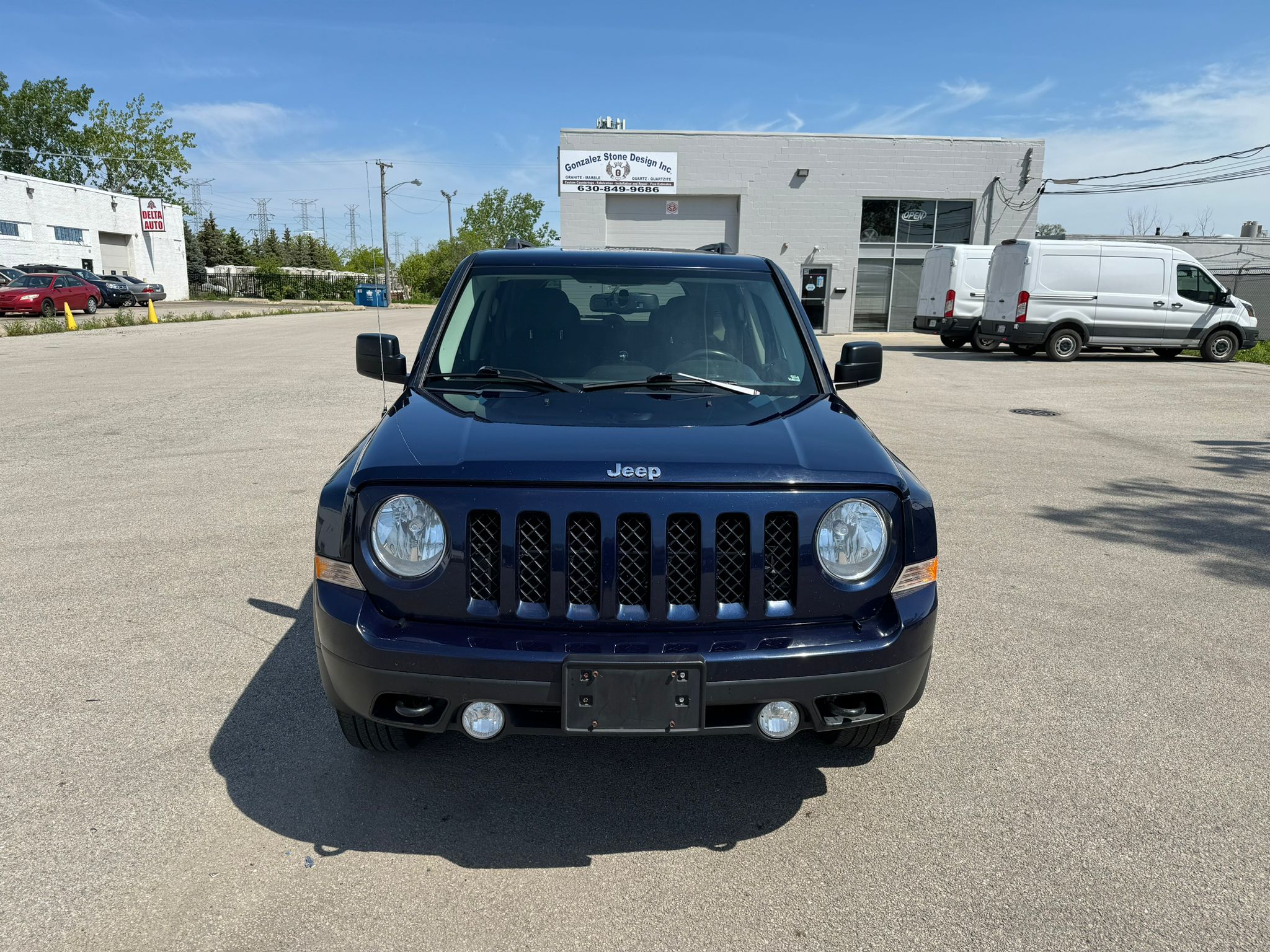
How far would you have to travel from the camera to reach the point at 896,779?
3072mm

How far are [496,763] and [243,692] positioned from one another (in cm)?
121

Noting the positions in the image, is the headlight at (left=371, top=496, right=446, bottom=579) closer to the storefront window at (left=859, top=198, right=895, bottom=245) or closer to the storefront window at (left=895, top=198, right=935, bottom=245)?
the storefront window at (left=859, top=198, right=895, bottom=245)

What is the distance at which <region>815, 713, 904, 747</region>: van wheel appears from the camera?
2928 millimetres

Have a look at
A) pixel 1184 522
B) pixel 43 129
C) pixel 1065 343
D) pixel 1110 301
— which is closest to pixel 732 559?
pixel 1184 522

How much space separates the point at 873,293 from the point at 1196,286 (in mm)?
11638

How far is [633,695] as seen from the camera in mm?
2367

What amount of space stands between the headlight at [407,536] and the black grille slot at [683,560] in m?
0.63

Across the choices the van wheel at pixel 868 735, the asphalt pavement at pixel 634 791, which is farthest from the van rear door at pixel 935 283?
the van wheel at pixel 868 735

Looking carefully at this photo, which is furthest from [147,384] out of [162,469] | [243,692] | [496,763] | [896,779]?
[896,779]

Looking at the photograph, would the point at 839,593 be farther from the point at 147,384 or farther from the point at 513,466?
the point at 147,384

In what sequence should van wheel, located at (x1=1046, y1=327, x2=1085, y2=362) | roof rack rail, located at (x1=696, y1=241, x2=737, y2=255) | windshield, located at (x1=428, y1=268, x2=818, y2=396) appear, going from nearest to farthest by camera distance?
1. windshield, located at (x1=428, y1=268, x2=818, y2=396)
2. roof rack rail, located at (x1=696, y1=241, x2=737, y2=255)
3. van wheel, located at (x1=1046, y1=327, x2=1085, y2=362)

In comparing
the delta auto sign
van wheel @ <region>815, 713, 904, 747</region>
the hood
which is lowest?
van wheel @ <region>815, 713, 904, 747</region>

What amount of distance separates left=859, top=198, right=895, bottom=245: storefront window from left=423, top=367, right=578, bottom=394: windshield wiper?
28.1 metres

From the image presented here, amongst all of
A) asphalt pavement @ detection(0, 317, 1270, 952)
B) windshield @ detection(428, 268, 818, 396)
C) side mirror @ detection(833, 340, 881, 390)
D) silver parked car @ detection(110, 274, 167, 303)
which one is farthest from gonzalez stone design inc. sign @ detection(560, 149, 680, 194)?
side mirror @ detection(833, 340, 881, 390)
